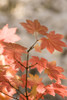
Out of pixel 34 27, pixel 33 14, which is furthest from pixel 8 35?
pixel 33 14

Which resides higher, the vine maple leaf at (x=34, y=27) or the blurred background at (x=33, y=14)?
the blurred background at (x=33, y=14)

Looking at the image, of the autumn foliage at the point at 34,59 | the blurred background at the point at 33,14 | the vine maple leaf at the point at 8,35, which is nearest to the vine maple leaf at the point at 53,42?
the autumn foliage at the point at 34,59

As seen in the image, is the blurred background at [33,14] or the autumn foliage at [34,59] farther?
the blurred background at [33,14]

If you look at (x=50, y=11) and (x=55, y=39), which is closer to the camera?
(x=55, y=39)

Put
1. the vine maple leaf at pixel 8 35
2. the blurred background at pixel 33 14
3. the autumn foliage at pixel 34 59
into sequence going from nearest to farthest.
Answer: the autumn foliage at pixel 34 59, the vine maple leaf at pixel 8 35, the blurred background at pixel 33 14

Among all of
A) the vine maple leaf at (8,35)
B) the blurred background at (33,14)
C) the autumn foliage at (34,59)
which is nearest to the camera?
A: the autumn foliage at (34,59)

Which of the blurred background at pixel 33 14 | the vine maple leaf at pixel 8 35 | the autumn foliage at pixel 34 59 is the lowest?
the autumn foliage at pixel 34 59

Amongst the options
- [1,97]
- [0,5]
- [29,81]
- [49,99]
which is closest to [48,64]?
[29,81]

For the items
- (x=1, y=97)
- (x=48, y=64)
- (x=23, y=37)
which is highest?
(x=23, y=37)

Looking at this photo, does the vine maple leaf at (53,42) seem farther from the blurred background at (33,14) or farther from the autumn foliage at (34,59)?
the blurred background at (33,14)

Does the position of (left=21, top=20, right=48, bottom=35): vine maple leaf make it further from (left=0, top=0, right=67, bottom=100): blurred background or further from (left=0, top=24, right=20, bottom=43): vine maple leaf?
(left=0, top=0, right=67, bottom=100): blurred background

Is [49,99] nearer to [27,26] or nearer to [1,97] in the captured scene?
[1,97]
